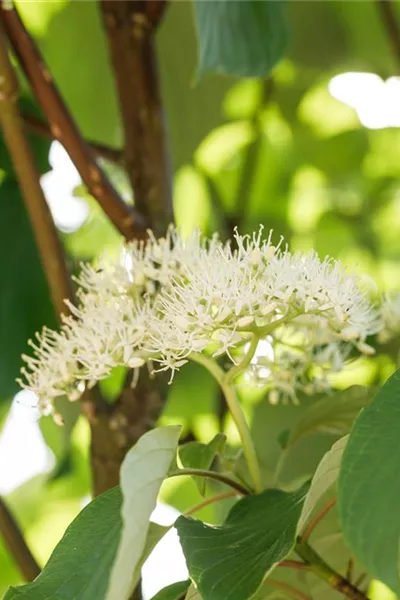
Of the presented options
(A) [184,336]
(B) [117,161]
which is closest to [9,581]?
(B) [117,161]

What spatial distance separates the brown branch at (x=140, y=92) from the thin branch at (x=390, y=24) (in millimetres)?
217

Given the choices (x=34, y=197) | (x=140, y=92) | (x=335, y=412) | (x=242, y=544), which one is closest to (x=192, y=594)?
(x=242, y=544)

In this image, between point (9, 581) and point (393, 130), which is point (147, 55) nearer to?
point (393, 130)

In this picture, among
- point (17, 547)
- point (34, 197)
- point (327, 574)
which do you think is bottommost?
point (327, 574)

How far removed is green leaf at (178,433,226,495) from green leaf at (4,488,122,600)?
7cm

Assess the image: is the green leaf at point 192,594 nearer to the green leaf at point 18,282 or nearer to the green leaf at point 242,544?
the green leaf at point 242,544

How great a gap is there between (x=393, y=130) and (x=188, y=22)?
0.79 feet

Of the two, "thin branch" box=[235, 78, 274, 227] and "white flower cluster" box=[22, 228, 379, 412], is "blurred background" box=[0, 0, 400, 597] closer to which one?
"thin branch" box=[235, 78, 274, 227]

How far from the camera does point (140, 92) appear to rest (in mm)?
625

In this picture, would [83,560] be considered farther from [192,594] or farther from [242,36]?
[242,36]

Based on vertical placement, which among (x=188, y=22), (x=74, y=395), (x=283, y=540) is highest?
(x=188, y=22)

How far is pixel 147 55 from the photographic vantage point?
2.06ft

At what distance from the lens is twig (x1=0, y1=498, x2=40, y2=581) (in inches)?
21.1

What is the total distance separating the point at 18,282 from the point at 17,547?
224 mm
